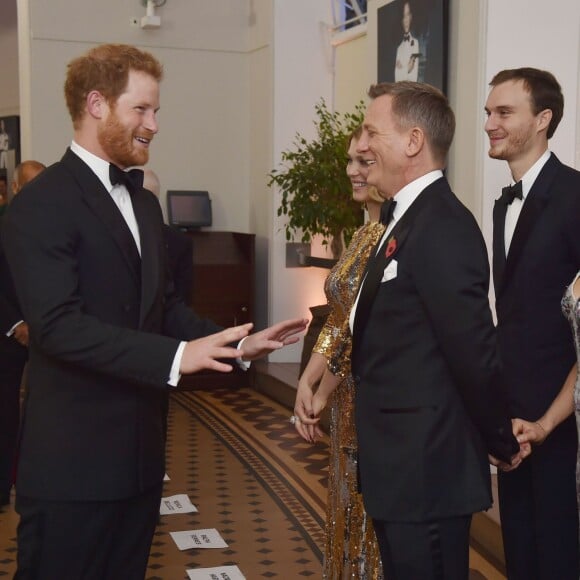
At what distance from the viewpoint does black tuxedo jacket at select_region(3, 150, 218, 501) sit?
2211 mm

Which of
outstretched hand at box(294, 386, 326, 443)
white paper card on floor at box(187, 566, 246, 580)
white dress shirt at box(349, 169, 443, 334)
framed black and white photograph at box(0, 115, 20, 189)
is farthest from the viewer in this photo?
framed black and white photograph at box(0, 115, 20, 189)

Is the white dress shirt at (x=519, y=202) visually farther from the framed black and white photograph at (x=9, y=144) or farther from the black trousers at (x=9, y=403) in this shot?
the framed black and white photograph at (x=9, y=144)

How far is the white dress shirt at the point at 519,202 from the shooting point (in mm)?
3248

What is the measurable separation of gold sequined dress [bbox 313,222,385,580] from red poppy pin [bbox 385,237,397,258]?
0.95 m

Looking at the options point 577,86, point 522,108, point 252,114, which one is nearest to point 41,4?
point 252,114

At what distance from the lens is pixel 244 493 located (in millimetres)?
5586

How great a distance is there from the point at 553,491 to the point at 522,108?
1365 mm

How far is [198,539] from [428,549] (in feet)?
8.25

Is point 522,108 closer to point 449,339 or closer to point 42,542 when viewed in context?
point 449,339

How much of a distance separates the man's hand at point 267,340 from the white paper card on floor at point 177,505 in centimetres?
284

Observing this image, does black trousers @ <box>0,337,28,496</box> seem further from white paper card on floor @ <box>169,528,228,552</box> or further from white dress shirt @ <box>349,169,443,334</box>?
white dress shirt @ <box>349,169,443,334</box>

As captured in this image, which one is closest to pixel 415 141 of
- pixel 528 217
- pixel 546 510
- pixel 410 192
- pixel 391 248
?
pixel 410 192

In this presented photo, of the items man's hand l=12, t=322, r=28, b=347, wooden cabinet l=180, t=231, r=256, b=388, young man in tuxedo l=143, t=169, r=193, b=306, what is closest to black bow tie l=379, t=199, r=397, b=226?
young man in tuxedo l=143, t=169, r=193, b=306

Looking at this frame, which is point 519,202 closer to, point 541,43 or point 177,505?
point 541,43
